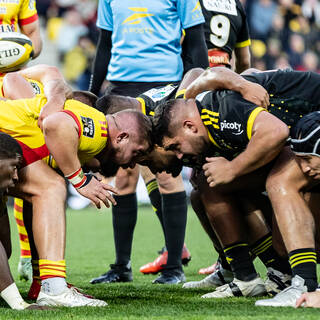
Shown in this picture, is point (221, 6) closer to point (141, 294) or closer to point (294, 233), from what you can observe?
point (141, 294)

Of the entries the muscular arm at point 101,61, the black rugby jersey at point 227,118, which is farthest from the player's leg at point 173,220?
the black rugby jersey at point 227,118

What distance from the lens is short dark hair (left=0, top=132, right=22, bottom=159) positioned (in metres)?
3.42

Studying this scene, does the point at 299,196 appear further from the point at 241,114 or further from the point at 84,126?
the point at 84,126

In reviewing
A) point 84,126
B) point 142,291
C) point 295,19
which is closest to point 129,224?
point 142,291

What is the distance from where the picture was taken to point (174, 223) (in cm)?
490

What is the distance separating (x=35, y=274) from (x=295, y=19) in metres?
11.6

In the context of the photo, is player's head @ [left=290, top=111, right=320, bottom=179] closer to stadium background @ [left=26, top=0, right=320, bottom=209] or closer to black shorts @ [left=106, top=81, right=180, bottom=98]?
black shorts @ [left=106, top=81, right=180, bottom=98]

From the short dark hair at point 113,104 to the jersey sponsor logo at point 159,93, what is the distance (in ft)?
0.72

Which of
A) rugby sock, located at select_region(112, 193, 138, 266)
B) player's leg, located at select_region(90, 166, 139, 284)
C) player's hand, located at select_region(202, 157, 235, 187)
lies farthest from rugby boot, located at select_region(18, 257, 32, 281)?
player's hand, located at select_region(202, 157, 235, 187)

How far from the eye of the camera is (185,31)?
5262 millimetres

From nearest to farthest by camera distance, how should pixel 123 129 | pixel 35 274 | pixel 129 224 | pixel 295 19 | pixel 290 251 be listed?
pixel 290 251, pixel 123 129, pixel 35 274, pixel 129 224, pixel 295 19

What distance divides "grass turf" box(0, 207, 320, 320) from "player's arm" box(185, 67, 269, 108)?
1.00 meters

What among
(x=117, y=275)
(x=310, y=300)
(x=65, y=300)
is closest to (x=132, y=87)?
(x=117, y=275)

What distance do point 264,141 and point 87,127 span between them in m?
0.85
